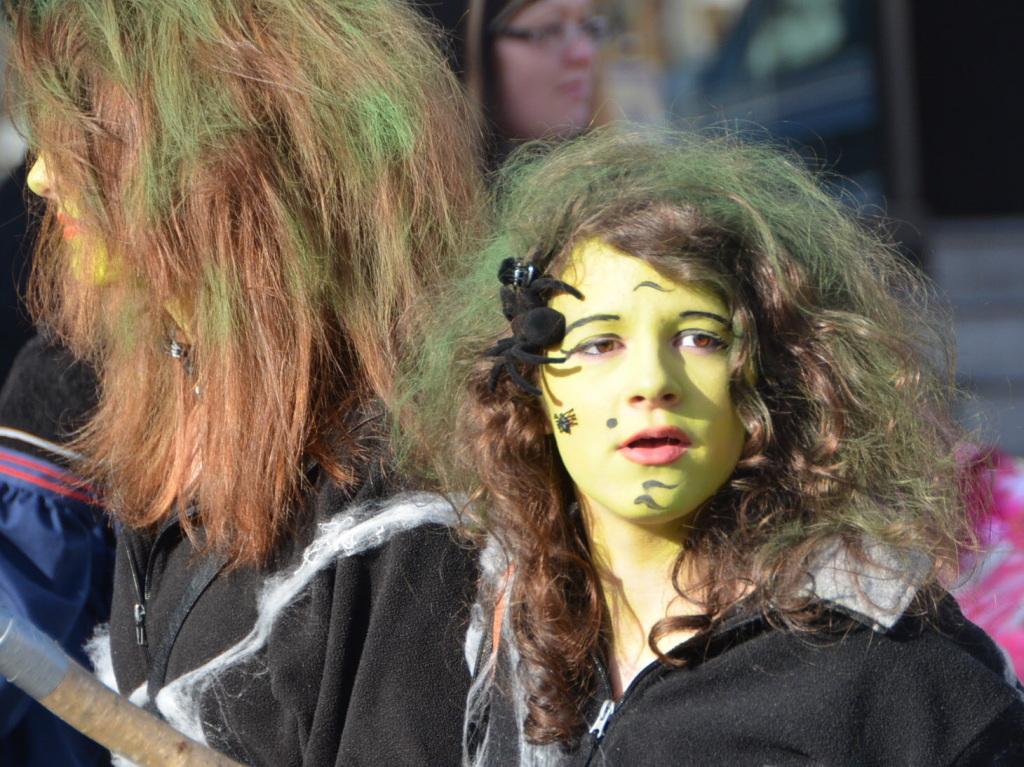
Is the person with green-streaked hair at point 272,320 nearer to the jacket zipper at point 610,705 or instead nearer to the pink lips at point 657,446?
the jacket zipper at point 610,705

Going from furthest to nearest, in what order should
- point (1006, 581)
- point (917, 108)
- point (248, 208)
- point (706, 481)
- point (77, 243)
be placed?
point (917, 108)
point (1006, 581)
point (77, 243)
point (248, 208)
point (706, 481)

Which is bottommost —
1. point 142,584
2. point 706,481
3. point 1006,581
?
point 1006,581

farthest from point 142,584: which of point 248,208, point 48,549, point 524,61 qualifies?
point 524,61

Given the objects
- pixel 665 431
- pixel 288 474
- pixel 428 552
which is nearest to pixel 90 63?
pixel 288 474

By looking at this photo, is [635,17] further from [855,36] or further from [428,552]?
[428,552]

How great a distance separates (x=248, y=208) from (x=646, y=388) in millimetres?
588

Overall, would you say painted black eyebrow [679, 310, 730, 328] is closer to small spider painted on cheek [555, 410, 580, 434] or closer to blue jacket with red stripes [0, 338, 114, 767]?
small spider painted on cheek [555, 410, 580, 434]

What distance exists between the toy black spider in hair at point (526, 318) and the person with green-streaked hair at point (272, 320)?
0.72 feet

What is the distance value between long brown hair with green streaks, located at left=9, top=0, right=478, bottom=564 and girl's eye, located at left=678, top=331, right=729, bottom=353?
1.36ft

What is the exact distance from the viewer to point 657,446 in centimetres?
124

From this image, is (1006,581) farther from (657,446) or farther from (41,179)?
(41,179)

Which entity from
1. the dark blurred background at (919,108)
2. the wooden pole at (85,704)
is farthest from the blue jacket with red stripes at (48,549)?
the dark blurred background at (919,108)

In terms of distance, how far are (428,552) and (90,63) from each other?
0.78m

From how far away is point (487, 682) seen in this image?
54.7 inches
